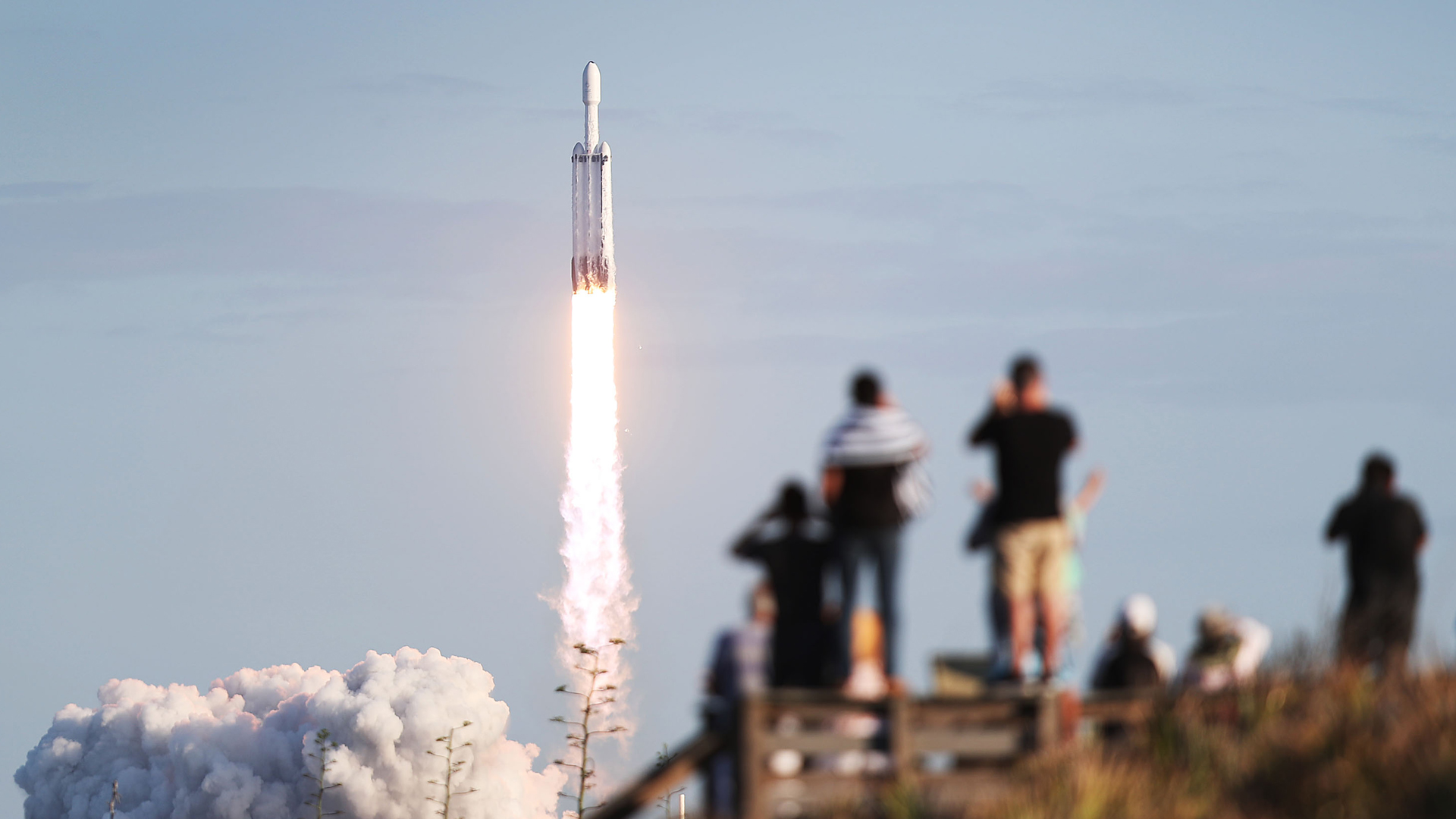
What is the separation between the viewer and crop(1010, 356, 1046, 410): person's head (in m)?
19.2

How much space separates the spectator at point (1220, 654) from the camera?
2022cm

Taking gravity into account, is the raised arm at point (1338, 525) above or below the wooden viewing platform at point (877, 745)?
above

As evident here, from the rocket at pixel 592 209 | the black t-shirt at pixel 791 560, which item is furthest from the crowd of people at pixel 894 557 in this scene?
the rocket at pixel 592 209

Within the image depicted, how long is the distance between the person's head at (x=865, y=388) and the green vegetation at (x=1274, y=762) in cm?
355

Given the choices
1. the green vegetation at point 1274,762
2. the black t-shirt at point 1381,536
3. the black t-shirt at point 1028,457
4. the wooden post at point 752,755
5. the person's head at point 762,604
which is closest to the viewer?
the wooden post at point 752,755

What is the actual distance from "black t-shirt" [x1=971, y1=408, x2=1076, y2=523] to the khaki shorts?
131mm

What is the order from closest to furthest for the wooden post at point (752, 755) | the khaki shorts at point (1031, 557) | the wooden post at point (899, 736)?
the wooden post at point (752, 755), the wooden post at point (899, 736), the khaki shorts at point (1031, 557)

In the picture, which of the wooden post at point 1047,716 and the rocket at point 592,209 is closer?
the wooden post at point 1047,716

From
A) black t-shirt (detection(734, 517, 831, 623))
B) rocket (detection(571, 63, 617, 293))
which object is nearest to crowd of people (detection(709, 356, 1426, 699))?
black t-shirt (detection(734, 517, 831, 623))

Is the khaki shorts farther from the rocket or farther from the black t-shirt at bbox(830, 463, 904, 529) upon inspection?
the rocket

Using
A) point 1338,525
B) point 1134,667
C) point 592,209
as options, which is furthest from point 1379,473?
point 592,209

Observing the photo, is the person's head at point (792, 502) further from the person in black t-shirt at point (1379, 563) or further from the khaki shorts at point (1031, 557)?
the person in black t-shirt at point (1379, 563)

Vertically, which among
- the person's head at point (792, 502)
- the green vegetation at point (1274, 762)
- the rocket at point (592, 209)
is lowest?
the green vegetation at point (1274, 762)

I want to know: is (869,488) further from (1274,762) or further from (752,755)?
(1274,762)
